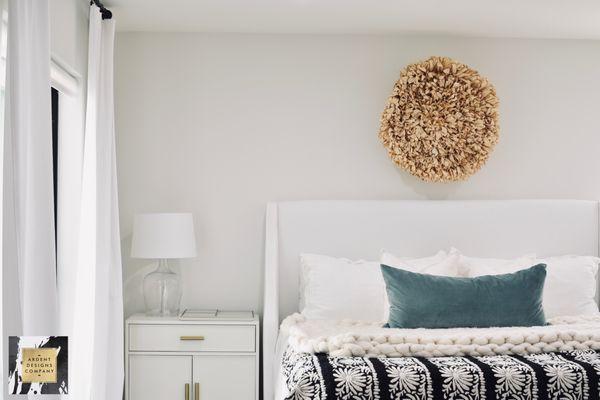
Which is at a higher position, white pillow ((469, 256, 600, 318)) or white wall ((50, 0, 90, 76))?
white wall ((50, 0, 90, 76))

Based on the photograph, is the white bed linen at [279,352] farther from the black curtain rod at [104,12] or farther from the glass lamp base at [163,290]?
the black curtain rod at [104,12]

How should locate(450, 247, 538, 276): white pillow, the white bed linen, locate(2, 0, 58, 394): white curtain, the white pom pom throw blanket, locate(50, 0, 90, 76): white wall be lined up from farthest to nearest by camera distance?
1. locate(450, 247, 538, 276): white pillow
2. the white bed linen
3. locate(50, 0, 90, 76): white wall
4. the white pom pom throw blanket
5. locate(2, 0, 58, 394): white curtain

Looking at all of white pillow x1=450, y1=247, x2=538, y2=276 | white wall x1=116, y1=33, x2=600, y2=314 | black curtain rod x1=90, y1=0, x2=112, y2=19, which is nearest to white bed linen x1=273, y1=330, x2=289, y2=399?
white wall x1=116, y1=33, x2=600, y2=314

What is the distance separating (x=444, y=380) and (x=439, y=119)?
2.02 m

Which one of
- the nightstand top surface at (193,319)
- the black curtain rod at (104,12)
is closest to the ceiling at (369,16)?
the black curtain rod at (104,12)

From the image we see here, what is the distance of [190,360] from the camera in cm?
393

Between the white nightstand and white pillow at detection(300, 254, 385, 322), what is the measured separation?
36 centimetres

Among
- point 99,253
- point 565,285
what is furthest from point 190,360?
point 565,285

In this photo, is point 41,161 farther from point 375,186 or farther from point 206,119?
point 375,186

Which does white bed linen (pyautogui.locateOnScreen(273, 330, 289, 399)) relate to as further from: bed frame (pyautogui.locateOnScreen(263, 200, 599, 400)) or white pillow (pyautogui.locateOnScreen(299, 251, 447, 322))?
bed frame (pyautogui.locateOnScreen(263, 200, 599, 400))

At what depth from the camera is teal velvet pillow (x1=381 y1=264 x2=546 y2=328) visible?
11.4 ft

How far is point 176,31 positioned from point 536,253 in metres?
2.62

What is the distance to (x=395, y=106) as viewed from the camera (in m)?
4.25

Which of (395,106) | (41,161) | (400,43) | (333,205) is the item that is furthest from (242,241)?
(41,161)
